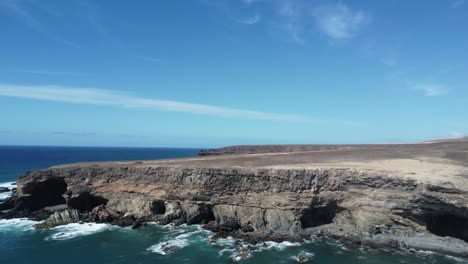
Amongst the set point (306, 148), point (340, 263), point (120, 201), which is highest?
point (306, 148)

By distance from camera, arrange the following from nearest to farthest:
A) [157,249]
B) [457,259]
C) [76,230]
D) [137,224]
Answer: [457,259]
[157,249]
[76,230]
[137,224]

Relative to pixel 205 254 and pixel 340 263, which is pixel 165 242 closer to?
pixel 205 254

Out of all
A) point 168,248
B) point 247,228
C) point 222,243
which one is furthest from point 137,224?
point 247,228

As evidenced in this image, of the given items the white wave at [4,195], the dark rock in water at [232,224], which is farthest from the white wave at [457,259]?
the white wave at [4,195]

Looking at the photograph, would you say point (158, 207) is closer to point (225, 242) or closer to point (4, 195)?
point (225, 242)

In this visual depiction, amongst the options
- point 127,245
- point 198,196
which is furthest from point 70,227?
point 198,196

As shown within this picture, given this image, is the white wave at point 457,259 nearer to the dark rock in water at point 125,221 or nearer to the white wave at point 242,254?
the white wave at point 242,254
